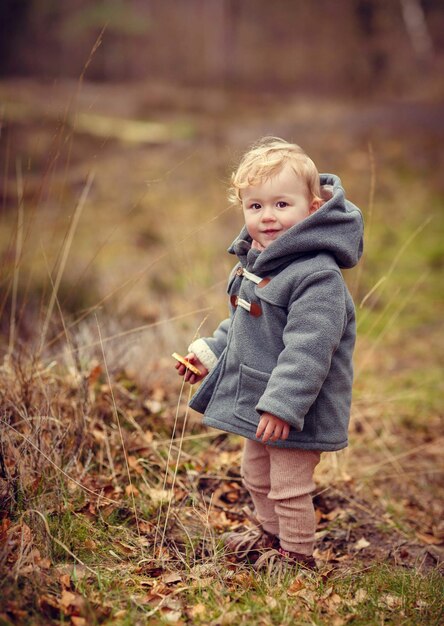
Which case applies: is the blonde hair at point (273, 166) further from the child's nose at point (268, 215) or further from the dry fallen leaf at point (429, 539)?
the dry fallen leaf at point (429, 539)

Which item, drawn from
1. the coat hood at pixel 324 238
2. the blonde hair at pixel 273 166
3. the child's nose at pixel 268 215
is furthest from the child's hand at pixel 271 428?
the blonde hair at pixel 273 166

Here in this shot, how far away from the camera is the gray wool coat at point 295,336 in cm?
218

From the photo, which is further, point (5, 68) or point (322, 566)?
point (5, 68)

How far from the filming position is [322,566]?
8.63 ft

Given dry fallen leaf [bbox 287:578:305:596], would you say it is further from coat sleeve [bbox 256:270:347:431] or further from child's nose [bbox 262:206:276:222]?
child's nose [bbox 262:206:276:222]

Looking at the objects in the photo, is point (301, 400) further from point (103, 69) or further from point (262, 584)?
point (103, 69)

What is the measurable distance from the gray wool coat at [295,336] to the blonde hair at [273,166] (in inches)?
4.2

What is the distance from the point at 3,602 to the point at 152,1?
20742mm

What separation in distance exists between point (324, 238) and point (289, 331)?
0.35 m

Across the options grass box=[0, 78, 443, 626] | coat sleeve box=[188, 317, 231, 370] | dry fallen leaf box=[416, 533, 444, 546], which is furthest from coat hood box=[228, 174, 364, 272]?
dry fallen leaf box=[416, 533, 444, 546]

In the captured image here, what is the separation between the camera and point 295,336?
7.24 ft

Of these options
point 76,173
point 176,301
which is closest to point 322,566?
point 176,301

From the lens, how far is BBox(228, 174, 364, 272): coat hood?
89.0 inches

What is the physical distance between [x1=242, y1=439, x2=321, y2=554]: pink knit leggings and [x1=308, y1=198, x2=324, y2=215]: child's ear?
2.99ft
